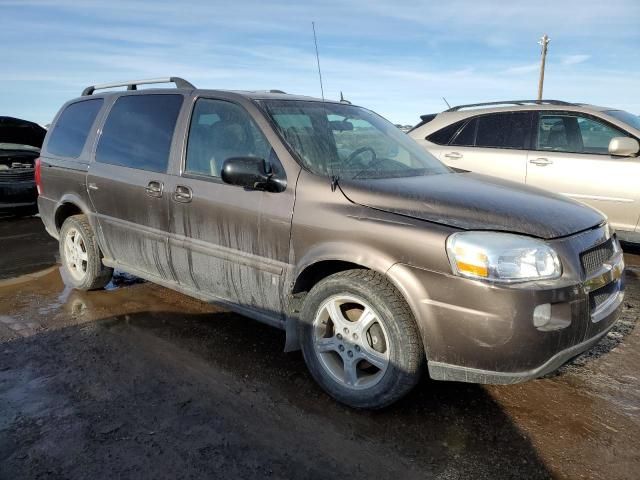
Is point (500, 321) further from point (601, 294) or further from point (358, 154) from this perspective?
point (358, 154)

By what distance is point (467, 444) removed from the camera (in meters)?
2.52

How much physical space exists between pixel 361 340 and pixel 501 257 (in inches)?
34.8

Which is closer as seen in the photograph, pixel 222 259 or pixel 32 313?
pixel 222 259

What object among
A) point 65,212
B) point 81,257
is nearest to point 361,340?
point 81,257

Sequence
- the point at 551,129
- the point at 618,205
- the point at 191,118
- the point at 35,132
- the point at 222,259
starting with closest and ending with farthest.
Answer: the point at 222,259 → the point at 191,118 → the point at 618,205 → the point at 551,129 → the point at 35,132

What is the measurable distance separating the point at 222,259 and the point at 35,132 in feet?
22.5

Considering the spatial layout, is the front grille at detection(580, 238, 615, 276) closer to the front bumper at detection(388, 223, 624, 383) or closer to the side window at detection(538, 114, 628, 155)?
the front bumper at detection(388, 223, 624, 383)

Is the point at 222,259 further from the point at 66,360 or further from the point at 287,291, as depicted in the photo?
the point at 66,360

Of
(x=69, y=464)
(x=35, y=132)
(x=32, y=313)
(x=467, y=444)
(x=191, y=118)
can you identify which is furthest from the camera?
(x=35, y=132)

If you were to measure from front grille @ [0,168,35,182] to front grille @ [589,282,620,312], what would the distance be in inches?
336

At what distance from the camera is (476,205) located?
8.80 ft

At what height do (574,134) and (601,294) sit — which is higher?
(574,134)

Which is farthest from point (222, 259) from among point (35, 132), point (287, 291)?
point (35, 132)

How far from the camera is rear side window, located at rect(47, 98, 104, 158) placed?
4643 millimetres
